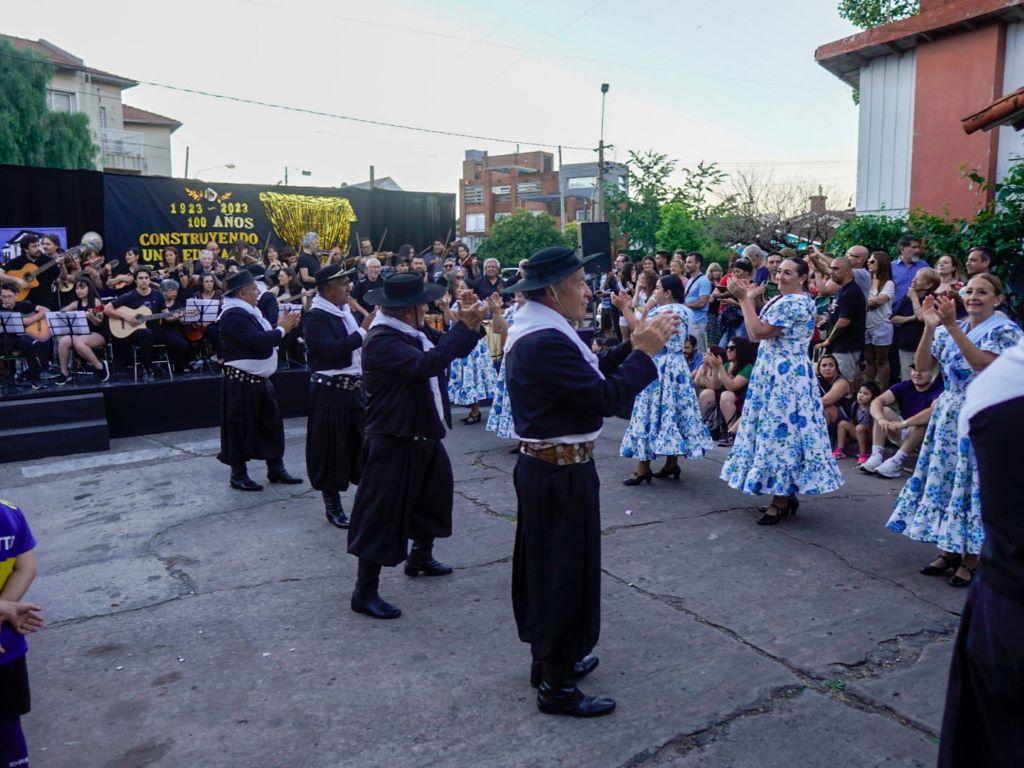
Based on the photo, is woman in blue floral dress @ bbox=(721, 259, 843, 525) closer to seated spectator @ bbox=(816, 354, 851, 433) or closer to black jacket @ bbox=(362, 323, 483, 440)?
black jacket @ bbox=(362, 323, 483, 440)

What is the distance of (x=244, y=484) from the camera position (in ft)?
26.1

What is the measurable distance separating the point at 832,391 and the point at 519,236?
120 ft

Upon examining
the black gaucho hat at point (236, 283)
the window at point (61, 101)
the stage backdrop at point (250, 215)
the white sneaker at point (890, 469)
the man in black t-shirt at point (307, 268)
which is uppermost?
the window at point (61, 101)

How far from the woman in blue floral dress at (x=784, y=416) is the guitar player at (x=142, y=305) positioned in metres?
8.26

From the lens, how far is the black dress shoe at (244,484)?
793cm

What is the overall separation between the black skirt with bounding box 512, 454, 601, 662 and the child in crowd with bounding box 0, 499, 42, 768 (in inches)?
74.4

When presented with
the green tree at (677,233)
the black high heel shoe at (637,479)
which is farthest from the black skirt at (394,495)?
the green tree at (677,233)

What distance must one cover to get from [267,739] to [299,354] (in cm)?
1012

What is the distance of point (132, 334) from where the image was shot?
11789 mm

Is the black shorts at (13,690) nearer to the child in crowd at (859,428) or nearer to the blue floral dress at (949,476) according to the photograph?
the blue floral dress at (949,476)

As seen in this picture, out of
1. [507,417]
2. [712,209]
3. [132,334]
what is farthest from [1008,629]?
[712,209]

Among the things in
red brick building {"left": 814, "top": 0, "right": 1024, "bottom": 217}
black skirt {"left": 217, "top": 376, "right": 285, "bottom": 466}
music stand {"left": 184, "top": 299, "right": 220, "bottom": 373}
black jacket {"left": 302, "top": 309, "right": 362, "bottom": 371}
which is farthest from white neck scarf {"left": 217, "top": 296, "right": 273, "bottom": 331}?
red brick building {"left": 814, "top": 0, "right": 1024, "bottom": 217}

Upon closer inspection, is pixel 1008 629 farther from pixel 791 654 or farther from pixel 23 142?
pixel 23 142

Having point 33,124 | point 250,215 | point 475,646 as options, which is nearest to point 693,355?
point 475,646
